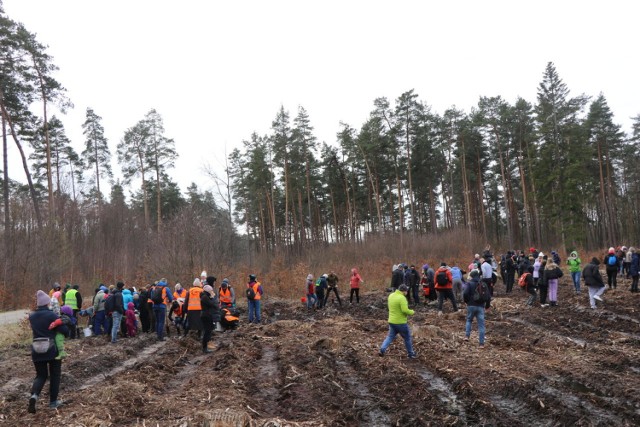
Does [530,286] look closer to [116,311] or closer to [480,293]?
[480,293]

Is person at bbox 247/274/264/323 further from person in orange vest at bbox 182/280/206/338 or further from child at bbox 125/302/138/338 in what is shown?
child at bbox 125/302/138/338

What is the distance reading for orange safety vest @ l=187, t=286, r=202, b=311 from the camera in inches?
540

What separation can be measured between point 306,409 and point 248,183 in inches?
1600

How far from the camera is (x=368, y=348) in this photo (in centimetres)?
1108

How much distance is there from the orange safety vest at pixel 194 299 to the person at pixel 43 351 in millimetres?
6104

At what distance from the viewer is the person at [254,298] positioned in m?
17.6

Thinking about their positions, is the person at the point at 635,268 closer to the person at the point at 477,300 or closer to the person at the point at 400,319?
the person at the point at 477,300

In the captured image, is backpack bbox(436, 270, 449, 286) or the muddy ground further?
backpack bbox(436, 270, 449, 286)

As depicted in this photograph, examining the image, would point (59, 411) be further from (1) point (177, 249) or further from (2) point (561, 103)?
(2) point (561, 103)

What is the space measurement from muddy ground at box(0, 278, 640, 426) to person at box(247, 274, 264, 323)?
3.28 m

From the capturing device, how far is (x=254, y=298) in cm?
1764

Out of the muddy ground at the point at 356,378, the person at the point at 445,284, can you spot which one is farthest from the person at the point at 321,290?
the muddy ground at the point at 356,378

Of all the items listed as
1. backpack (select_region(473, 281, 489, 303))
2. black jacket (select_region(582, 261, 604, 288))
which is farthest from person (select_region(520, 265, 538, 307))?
backpack (select_region(473, 281, 489, 303))

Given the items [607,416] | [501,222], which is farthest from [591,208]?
[607,416]
